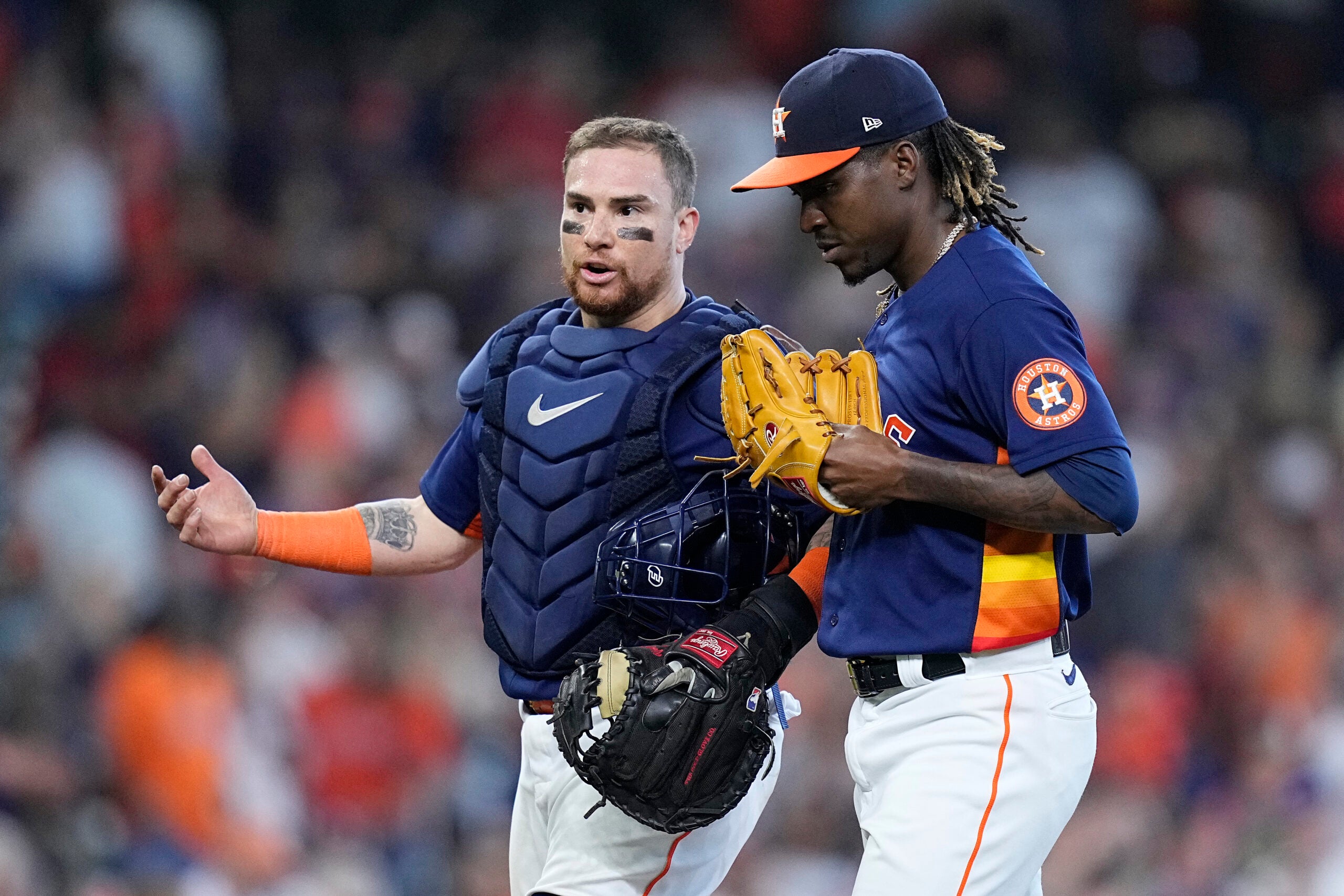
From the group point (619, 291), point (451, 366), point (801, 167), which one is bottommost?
point (451, 366)

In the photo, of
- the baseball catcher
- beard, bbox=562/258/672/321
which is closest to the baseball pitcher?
the baseball catcher

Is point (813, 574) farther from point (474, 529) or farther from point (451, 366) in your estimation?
point (451, 366)

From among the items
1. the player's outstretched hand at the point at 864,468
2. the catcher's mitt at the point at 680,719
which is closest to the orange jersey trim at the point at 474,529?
the catcher's mitt at the point at 680,719

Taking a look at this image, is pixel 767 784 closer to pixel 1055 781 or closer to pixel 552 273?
pixel 1055 781

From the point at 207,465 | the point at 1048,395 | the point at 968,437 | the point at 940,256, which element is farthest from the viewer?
the point at 207,465

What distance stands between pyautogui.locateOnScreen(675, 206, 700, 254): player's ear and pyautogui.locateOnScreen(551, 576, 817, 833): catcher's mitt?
2.58ft

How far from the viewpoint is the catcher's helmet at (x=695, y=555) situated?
2.68 metres

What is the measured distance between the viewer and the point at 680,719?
8.33 ft

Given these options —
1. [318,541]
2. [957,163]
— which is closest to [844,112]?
[957,163]

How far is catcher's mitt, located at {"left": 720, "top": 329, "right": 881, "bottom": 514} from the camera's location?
234 centimetres

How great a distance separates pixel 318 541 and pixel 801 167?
1.34m

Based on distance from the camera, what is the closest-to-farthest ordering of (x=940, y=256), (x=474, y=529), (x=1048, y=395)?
(x=1048, y=395), (x=940, y=256), (x=474, y=529)

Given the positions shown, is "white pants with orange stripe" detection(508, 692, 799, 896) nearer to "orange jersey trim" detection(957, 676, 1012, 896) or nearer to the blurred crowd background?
"orange jersey trim" detection(957, 676, 1012, 896)

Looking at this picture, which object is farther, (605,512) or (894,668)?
(605,512)
